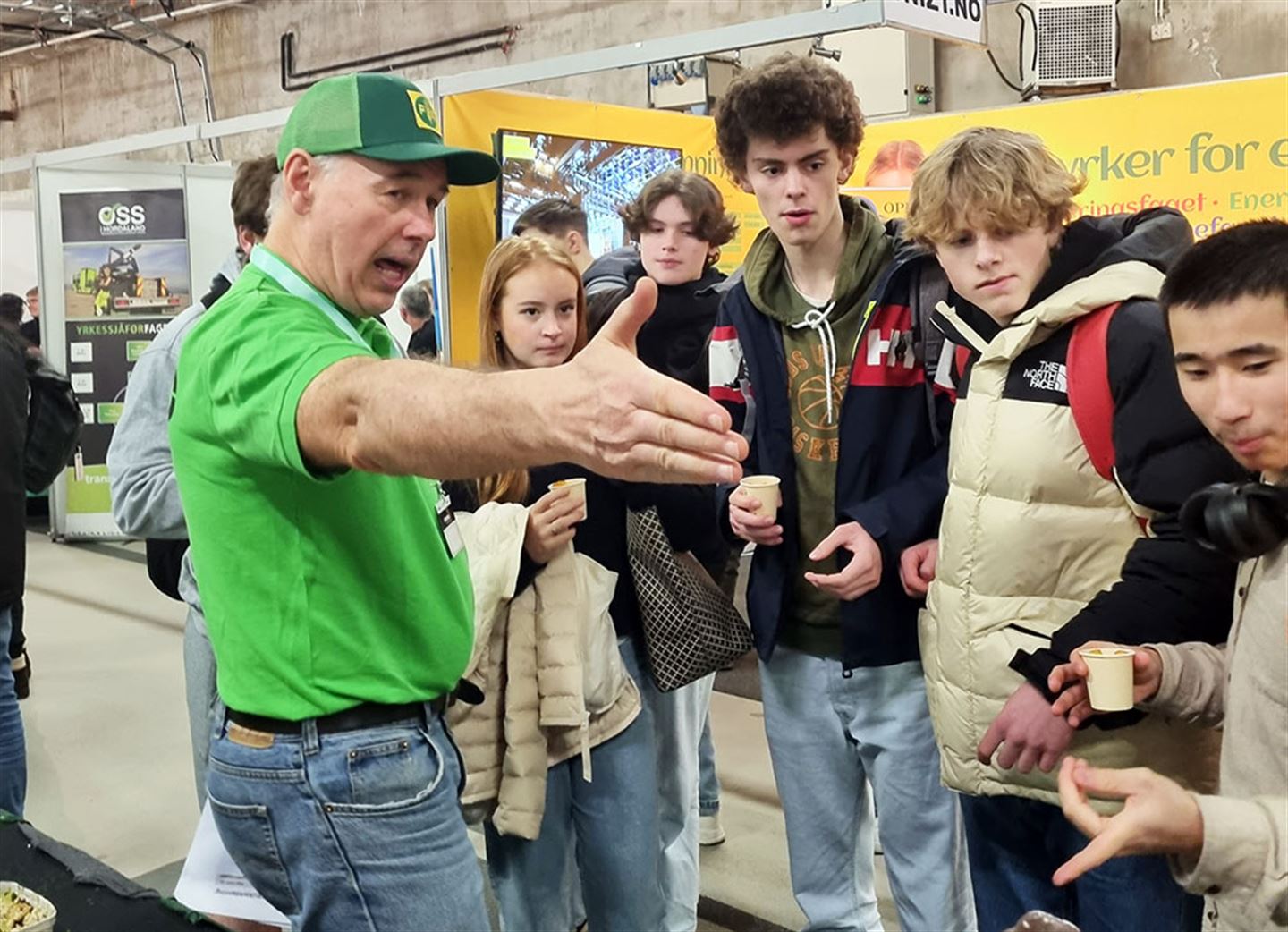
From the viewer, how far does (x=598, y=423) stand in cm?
99

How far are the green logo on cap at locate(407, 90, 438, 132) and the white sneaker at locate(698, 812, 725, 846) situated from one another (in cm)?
243

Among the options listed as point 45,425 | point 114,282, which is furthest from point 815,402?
point 114,282

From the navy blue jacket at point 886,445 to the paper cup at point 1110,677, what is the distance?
0.54 metres

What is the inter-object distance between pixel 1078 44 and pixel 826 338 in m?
5.09

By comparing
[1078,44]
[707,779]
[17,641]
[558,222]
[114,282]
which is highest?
[1078,44]

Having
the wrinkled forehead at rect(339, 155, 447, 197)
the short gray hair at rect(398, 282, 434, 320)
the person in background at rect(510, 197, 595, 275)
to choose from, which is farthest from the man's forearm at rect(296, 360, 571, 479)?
the short gray hair at rect(398, 282, 434, 320)

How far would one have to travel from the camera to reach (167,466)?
2459mm

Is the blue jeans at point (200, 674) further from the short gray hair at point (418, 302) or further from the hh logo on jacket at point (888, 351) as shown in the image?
the short gray hair at point (418, 302)

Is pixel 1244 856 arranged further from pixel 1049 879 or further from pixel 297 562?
pixel 297 562

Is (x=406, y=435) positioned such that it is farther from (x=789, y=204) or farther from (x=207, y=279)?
(x=207, y=279)

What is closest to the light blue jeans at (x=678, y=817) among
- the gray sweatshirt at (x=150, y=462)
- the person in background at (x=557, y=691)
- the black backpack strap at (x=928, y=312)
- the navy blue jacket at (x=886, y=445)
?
the person in background at (x=557, y=691)

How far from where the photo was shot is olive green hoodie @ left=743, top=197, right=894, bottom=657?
2104mm

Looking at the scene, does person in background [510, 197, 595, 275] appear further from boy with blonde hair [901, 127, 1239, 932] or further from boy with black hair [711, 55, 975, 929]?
boy with blonde hair [901, 127, 1239, 932]

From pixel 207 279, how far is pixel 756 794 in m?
5.76
